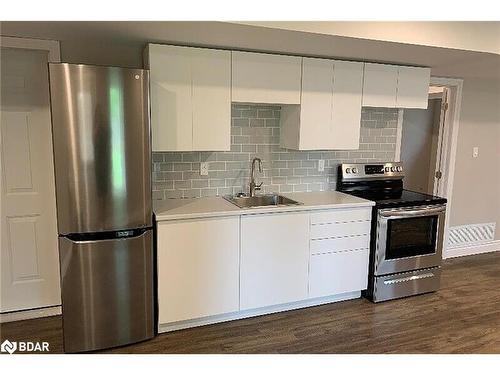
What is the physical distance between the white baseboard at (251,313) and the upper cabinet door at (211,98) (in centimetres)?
133

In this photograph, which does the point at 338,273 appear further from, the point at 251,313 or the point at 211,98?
the point at 211,98

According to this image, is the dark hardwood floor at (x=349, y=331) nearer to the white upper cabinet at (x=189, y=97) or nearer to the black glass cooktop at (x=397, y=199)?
the black glass cooktop at (x=397, y=199)

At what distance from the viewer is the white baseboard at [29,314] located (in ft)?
10.1

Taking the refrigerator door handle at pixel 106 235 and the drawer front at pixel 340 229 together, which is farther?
the drawer front at pixel 340 229

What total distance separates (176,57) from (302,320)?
7.42ft

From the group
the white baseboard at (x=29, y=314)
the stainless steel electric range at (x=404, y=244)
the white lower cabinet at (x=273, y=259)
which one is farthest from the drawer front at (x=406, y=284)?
the white baseboard at (x=29, y=314)

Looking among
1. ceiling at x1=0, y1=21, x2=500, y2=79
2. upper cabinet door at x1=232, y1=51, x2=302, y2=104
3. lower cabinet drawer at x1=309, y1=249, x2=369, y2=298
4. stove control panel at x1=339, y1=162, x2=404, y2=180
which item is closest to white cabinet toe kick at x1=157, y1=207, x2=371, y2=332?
lower cabinet drawer at x1=309, y1=249, x2=369, y2=298

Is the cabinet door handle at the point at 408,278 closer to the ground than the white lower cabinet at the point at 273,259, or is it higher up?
closer to the ground

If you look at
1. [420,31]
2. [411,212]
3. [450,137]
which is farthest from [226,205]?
[450,137]

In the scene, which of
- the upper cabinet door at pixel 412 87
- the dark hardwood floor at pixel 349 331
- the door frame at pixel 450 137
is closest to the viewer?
the dark hardwood floor at pixel 349 331

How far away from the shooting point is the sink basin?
338cm

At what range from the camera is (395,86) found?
141 inches

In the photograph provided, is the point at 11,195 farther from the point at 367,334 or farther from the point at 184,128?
the point at 367,334

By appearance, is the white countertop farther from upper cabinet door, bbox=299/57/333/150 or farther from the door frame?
the door frame
